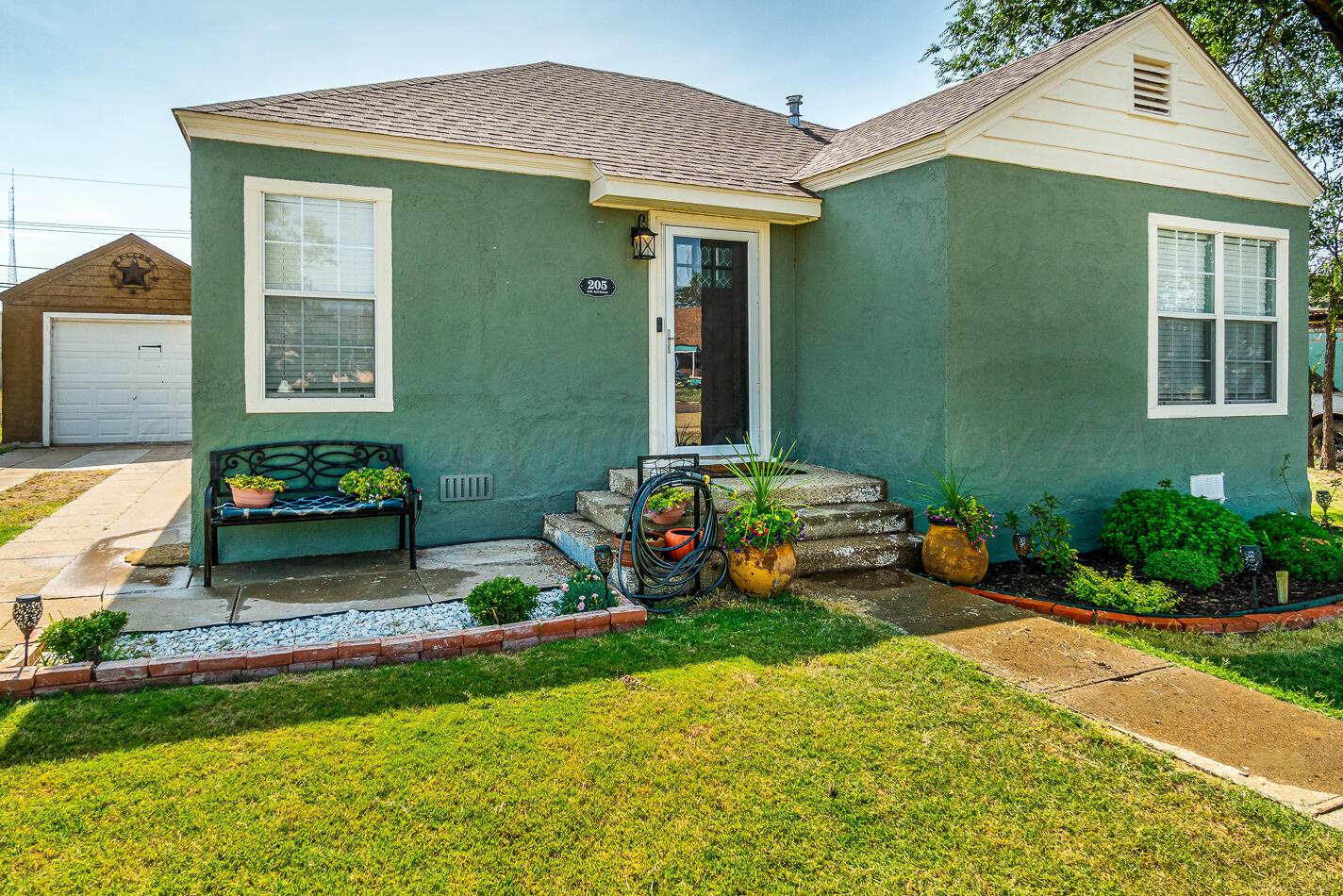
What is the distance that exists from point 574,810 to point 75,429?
49.4 ft

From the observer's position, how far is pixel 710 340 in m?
7.11

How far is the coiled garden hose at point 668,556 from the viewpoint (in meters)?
4.75

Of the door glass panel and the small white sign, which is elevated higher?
the door glass panel

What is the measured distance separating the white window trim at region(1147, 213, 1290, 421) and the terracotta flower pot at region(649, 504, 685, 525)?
4401 millimetres

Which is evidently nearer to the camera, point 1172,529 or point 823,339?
point 1172,529

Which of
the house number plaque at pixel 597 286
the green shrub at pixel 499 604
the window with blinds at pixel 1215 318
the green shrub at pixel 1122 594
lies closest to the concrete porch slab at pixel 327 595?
the green shrub at pixel 499 604

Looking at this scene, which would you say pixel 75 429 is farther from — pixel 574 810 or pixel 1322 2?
pixel 1322 2

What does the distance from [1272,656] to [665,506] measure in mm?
3670

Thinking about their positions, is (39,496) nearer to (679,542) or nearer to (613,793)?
(679,542)

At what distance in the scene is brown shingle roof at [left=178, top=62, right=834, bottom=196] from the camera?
6.00m

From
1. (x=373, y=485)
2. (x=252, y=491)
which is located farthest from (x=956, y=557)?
(x=252, y=491)

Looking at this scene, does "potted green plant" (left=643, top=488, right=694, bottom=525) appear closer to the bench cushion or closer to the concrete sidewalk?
the concrete sidewalk

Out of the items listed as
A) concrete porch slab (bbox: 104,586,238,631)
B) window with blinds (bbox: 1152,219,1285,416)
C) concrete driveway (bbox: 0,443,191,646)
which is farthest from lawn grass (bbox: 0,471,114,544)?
window with blinds (bbox: 1152,219,1285,416)

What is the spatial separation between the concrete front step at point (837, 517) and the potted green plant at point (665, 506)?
0.41m
